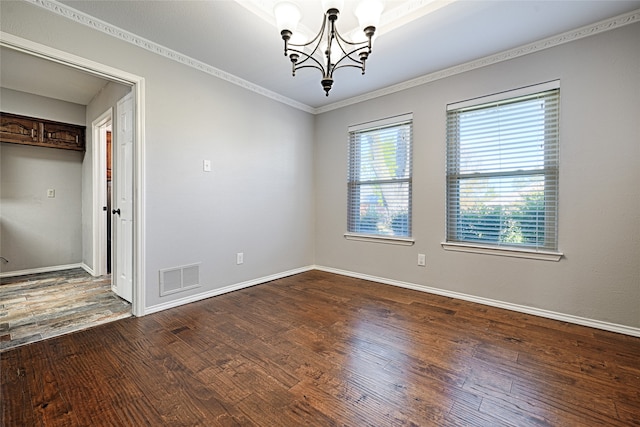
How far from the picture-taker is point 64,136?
4.09 m

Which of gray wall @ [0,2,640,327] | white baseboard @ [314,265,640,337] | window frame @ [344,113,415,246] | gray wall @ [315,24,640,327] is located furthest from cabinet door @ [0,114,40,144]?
gray wall @ [315,24,640,327]

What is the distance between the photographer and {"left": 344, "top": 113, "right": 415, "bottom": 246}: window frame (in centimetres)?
340

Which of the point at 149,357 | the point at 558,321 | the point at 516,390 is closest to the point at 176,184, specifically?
the point at 149,357

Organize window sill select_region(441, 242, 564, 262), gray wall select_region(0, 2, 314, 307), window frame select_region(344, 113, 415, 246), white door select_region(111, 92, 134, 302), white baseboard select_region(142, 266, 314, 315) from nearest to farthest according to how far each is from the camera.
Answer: gray wall select_region(0, 2, 314, 307), window sill select_region(441, 242, 564, 262), white baseboard select_region(142, 266, 314, 315), white door select_region(111, 92, 134, 302), window frame select_region(344, 113, 415, 246)

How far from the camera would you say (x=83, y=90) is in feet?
12.1

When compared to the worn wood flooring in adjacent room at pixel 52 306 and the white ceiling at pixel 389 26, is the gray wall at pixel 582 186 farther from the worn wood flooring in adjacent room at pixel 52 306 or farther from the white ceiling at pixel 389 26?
the worn wood flooring in adjacent room at pixel 52 306

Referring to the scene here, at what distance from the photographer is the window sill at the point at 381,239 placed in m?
3.42

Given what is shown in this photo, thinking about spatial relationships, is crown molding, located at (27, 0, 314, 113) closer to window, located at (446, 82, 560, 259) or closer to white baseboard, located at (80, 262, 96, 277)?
window, located at (446, 82, 560, 259)

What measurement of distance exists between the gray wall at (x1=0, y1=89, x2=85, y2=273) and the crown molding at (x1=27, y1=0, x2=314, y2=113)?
2.70 metres

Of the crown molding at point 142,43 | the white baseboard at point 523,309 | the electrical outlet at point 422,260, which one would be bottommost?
the white baseboard at point 523,309

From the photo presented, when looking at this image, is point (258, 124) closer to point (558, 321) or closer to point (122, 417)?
point (122, 417)

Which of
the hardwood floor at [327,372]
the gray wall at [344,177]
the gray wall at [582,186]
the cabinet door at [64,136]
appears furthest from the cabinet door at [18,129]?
the gray wall at [582,186]

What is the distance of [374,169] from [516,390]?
8.96 ft

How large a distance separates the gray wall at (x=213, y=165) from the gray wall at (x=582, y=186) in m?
1.91
